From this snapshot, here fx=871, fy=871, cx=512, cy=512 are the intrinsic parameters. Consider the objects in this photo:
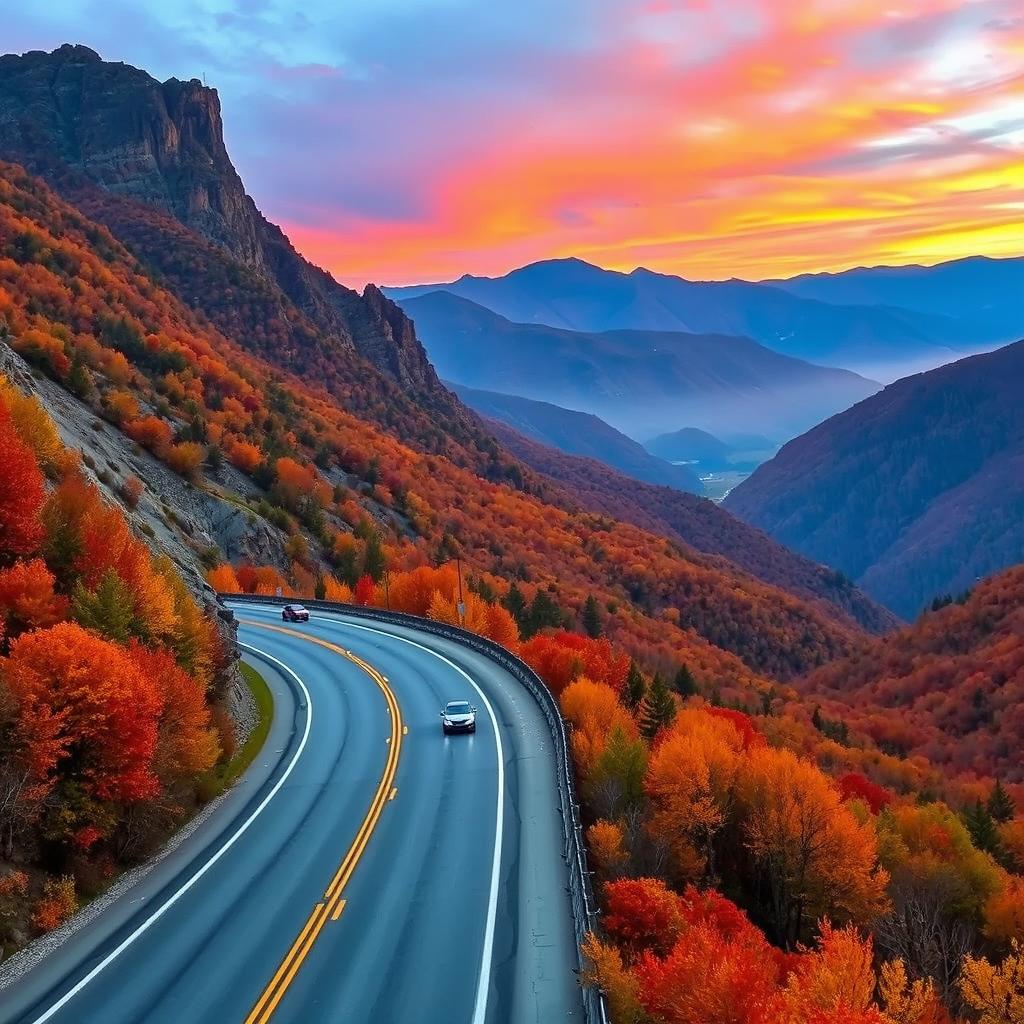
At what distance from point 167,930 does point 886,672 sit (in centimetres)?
10105

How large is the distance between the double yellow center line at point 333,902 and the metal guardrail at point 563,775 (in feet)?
17.9

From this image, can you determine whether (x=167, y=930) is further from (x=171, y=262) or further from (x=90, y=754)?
(x=171, y=262)

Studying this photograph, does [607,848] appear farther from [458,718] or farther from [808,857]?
[458,718]

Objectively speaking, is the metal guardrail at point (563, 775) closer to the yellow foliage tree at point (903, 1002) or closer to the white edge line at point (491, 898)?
the white edge line at point (491, 898)

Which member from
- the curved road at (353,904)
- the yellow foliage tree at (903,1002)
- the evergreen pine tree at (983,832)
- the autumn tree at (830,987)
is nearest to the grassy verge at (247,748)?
the curved road at (353,904)

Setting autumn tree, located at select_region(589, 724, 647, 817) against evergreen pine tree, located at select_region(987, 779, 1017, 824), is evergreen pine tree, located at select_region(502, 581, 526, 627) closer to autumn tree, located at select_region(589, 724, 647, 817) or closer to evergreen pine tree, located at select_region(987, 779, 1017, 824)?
evergreen pine tree, located at select_region(987, 779, 1017, 824)

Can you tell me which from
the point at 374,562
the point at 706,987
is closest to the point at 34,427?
the point at 706,987

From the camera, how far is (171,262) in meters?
173

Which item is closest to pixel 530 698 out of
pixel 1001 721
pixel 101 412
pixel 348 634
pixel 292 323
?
pixel 348 634

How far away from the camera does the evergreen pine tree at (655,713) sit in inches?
1577

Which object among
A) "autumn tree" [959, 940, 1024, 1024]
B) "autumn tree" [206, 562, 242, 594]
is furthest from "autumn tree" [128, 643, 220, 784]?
"autumn tree" [206, 562, 242, 594]

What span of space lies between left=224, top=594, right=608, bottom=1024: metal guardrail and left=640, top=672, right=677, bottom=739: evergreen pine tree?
565 centimetres

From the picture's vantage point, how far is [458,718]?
32969 mm

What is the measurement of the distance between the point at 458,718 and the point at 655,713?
37.4 feet
